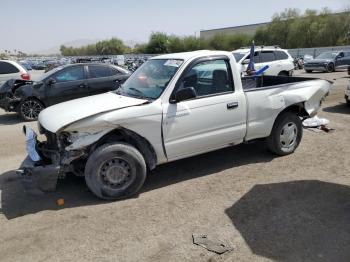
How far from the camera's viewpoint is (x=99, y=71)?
1106cm

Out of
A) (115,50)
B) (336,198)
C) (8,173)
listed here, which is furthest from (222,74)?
(115,50)

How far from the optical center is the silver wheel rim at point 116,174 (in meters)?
4.69

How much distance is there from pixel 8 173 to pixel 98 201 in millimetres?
→ 2082

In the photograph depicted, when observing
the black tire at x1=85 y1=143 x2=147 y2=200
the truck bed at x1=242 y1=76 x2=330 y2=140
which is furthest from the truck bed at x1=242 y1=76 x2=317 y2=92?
the black tire at x1=85 y1=143 x2=147 y2=200

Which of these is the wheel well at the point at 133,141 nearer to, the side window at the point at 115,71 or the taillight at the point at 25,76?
the side window at the point at 115,71

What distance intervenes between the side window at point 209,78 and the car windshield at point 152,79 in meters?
0.24

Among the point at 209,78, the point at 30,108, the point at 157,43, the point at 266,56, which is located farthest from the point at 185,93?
the point at 157,43

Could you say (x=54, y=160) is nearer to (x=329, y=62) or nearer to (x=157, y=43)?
(x=329, y=62)

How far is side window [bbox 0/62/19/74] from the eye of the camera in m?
13.0

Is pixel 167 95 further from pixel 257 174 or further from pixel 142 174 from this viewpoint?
pixel 257 174

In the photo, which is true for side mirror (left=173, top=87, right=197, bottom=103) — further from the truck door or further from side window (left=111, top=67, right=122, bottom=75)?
side window (left=111, top=67, right=122, bottom=75)

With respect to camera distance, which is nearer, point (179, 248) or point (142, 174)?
point (179, 248)

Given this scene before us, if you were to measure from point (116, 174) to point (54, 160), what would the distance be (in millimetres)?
838

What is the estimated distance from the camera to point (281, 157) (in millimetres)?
6316
